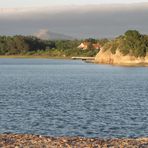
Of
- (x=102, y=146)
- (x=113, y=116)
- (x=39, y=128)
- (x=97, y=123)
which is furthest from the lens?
(x=113, y=116)

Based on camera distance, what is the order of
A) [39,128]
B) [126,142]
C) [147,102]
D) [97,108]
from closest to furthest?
[126,142], [39,128], [97,108], [147,102]

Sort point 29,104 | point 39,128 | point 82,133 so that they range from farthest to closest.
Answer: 1. point 29,104
2. point 39,128
3. point 82,133

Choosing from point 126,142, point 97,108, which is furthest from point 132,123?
point 126,142

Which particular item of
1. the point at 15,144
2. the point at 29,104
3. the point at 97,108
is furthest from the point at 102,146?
the point at 29,104

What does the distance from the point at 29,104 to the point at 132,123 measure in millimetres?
17964

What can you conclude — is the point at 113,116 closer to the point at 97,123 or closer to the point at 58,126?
the point at 97,123

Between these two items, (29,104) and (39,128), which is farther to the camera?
(29,104)

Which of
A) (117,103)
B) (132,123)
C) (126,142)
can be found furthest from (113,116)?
(126,142)

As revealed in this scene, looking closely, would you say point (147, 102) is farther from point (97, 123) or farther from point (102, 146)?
point (102, 146)

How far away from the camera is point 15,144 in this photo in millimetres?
21672

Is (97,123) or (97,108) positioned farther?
(97,108)

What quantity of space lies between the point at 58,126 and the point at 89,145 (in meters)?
15.4

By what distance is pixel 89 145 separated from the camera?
21781mm

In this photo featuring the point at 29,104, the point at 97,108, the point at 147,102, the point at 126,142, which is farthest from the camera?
the point at 147,102
